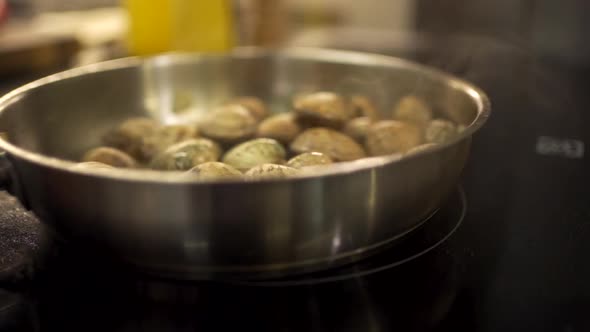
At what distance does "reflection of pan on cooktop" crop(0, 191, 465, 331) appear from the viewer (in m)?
0.38

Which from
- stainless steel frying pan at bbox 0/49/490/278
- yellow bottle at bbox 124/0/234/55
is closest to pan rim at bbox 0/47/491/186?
stainless steel frying pan at bbox 0/49/490/278

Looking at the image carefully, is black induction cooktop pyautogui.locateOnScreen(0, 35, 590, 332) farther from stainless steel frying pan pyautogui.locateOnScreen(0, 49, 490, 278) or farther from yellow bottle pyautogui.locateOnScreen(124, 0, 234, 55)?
yellow bottle pyautogui.locateOnScreen(124, 0, 234, 55)

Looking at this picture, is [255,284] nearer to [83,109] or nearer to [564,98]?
[83,109]

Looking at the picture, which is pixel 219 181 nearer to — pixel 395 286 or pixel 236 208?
pixel 236 208

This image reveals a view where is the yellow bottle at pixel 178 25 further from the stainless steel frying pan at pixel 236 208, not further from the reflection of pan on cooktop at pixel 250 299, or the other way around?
the reflection of pan on cooktop at pixel 250 299

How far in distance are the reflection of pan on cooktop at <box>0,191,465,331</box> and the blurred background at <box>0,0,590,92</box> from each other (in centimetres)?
51

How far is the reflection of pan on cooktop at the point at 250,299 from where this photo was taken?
378 mm

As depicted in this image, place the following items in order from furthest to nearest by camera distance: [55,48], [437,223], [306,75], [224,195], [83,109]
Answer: [55,48] < [306,75] < [83,109] < [437,223] < [224,195]

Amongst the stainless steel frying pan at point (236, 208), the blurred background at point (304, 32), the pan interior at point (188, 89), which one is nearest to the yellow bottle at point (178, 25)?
the blurred background at point (304, 32)

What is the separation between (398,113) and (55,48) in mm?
624

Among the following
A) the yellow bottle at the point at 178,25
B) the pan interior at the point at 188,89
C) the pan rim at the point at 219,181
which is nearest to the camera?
the pan rim at the point at 219,181

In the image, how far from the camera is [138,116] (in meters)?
0.75

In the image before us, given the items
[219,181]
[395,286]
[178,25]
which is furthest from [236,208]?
[178,25]

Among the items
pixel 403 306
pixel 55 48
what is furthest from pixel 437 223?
pixel 55 48
